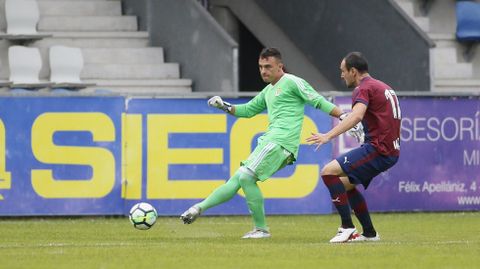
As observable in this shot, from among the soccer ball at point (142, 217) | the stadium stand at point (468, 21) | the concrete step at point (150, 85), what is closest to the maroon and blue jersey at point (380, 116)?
the soccer ball at point (142, 217)

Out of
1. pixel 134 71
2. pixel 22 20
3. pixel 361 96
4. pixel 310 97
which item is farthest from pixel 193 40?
pixel 361 96

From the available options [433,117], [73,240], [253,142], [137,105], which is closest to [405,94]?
[433,117]

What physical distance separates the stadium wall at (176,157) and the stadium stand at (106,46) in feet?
13.5

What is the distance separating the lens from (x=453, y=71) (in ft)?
81.0

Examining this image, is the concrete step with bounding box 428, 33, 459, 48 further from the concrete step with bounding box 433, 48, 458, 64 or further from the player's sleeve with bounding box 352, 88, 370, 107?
the player's sleeve with bounding box 352, 88, 370, 107

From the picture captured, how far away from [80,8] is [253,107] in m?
10.2

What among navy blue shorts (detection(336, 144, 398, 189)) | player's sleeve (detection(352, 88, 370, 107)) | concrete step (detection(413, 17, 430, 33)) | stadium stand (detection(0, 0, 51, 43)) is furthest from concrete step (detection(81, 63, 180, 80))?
player's sleeve (detection(352, 88, 370, 107))

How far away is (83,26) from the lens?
2314 centimetres

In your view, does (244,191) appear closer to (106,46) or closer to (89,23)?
(106,46)

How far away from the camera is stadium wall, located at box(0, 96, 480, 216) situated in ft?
56.6

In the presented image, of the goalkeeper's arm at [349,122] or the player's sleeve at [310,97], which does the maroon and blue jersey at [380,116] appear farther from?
the player's sleeve at [310,97]

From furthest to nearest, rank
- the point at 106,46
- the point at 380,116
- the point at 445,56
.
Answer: the point at 445,56 → the point at 106,46 → the point at 380,116

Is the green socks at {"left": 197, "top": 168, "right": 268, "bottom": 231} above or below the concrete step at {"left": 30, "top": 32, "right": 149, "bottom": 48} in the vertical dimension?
below

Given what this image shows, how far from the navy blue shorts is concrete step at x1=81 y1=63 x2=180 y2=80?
10055mm
